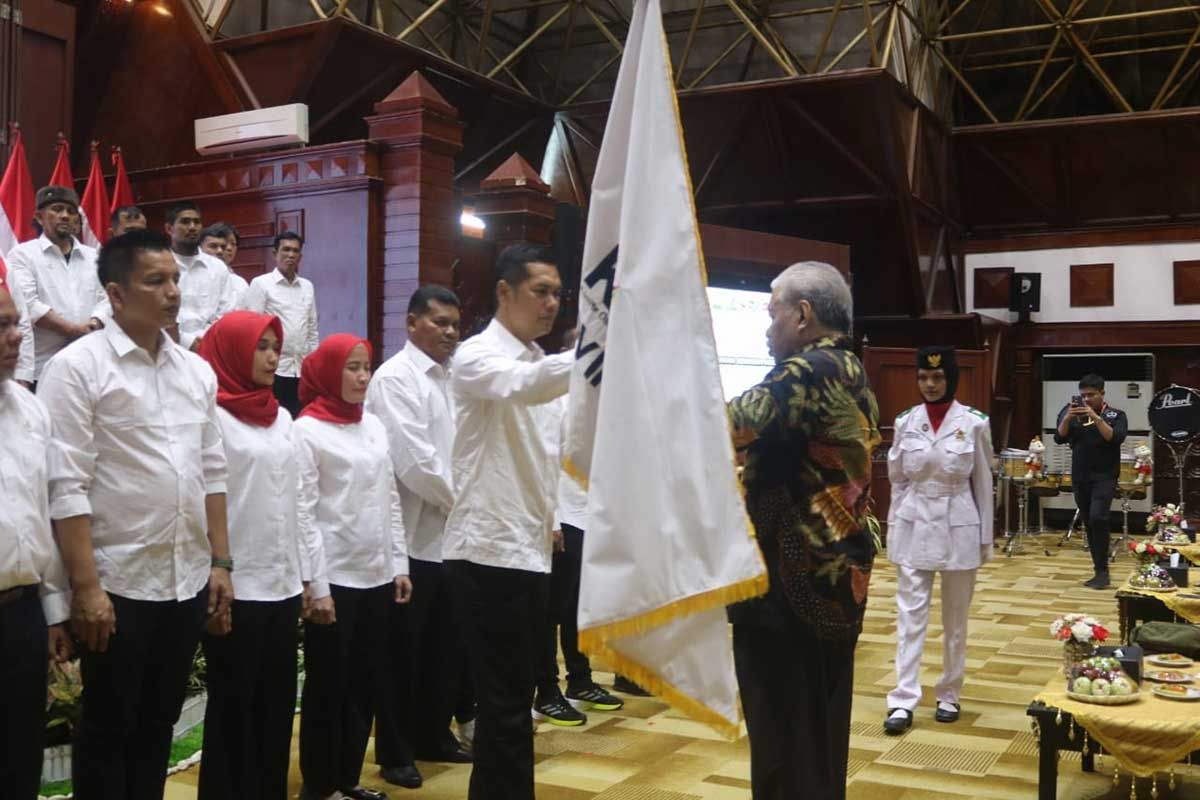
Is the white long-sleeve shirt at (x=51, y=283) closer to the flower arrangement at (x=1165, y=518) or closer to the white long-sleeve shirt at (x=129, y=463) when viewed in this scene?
the white long-sleeve shirt at (x=129, y=463)

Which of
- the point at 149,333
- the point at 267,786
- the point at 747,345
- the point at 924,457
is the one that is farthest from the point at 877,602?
the point at 149,333

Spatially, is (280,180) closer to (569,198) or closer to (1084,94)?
(569,198)

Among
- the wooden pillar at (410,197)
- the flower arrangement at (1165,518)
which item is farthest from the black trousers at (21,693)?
the flower arrangement at (1165,518)

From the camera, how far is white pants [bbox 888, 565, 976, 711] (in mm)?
4910

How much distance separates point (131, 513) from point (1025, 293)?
12448 mm

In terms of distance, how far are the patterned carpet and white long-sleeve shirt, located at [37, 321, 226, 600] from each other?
1.39 metres

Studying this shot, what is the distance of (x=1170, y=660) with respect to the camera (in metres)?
4.07

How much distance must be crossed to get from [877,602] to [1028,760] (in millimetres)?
3846

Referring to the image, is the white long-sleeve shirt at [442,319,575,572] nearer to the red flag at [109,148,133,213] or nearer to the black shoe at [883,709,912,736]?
the black shoe at [883,709,912,736]

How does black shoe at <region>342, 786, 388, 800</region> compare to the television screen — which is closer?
black shoe at <region>342, 786, 388, 800</region>

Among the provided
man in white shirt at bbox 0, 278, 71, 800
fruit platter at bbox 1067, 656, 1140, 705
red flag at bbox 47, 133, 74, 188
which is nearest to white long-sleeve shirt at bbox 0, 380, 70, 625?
man in white shirt at bbox 0, 278, 71, 800

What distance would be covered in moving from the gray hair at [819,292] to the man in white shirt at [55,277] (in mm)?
3958

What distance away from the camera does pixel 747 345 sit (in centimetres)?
884

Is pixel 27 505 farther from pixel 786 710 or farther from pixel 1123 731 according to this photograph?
pixel 1123 731
